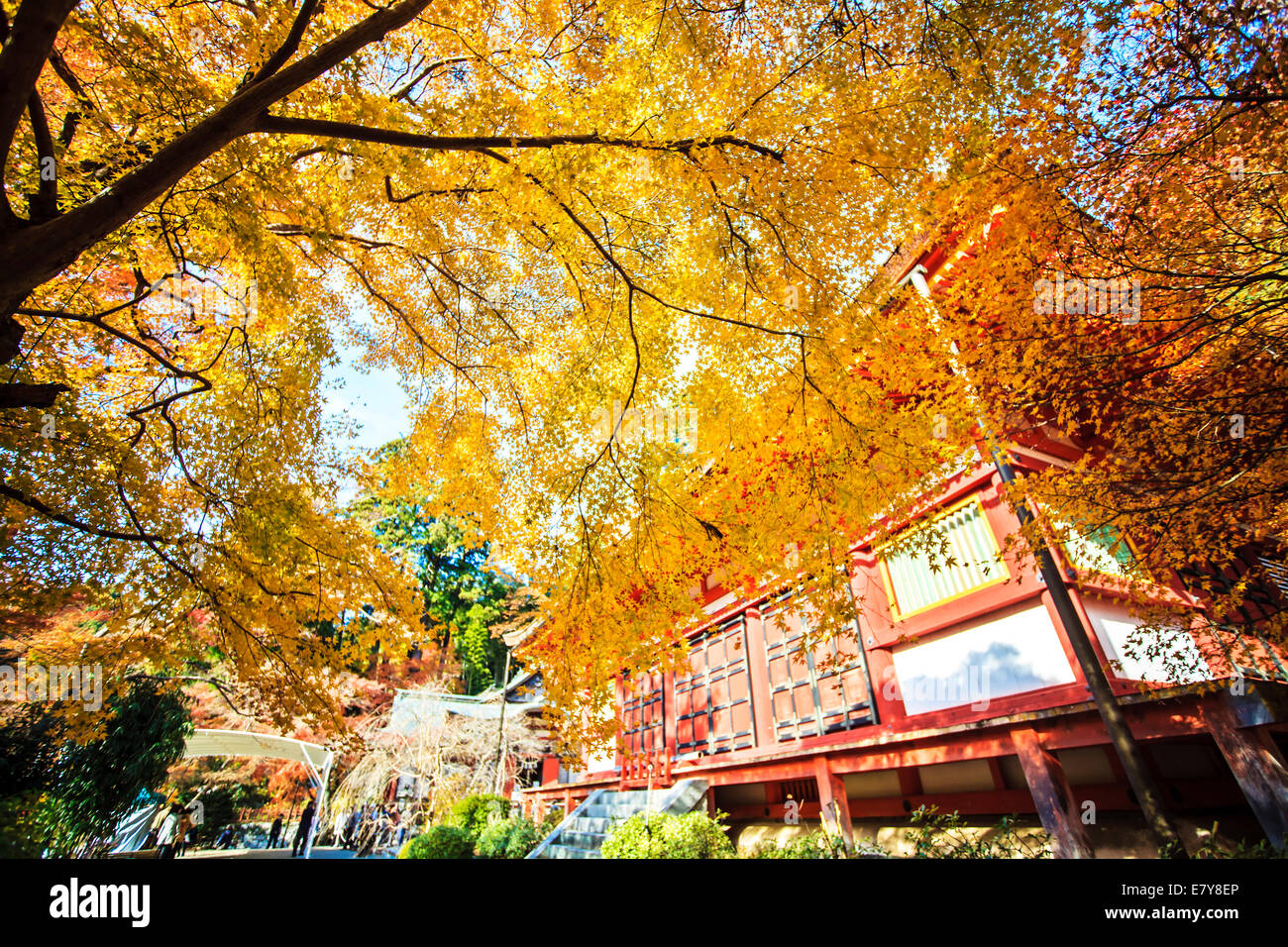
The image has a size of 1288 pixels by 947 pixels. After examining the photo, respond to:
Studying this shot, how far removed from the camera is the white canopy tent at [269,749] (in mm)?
12555

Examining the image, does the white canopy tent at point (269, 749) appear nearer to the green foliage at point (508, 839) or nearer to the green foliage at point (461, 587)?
the green foliage at point (508, 839)

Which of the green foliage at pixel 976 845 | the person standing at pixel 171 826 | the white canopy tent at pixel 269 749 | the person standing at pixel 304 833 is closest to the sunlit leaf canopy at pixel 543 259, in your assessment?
the green foliage at pixel 976 845

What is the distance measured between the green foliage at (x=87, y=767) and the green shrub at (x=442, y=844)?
205 inches

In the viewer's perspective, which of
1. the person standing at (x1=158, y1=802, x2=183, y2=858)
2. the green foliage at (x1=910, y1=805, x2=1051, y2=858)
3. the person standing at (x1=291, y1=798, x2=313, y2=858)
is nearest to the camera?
the green foliage at (x1=910, y1=805, x2=1051, y2=858)

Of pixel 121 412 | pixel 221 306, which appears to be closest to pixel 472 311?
pixel 221 306

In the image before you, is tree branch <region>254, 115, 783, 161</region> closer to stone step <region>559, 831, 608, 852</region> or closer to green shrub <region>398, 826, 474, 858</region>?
stone step <region>559, 831, 608, 852</region>

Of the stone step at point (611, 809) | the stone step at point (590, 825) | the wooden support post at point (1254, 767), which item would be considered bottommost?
the stone step at point (590, 825)

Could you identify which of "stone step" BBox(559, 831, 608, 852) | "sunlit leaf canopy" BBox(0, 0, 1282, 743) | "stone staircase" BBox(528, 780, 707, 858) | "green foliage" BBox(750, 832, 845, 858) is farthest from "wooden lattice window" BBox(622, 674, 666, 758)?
"sunlit leaf canopy" BBox(0, 0, 1282, 743)

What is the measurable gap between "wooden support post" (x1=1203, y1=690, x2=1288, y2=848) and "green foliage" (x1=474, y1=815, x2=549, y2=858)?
37.9 ft

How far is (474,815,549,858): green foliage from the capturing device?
1120 cm

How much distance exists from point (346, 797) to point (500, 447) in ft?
40.2

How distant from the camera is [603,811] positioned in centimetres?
1039

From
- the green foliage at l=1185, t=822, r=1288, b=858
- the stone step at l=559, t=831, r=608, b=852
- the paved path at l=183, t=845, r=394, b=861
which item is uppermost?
the green foliage at l=1185, t=822, r=1288, b=858
